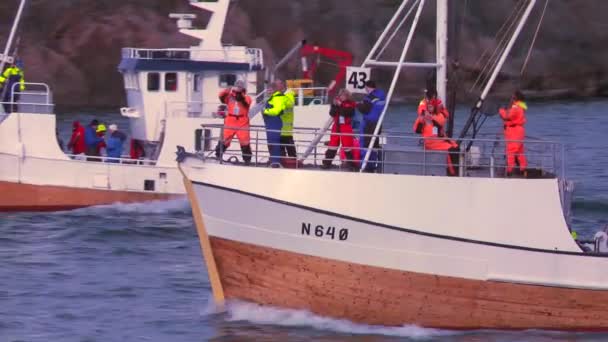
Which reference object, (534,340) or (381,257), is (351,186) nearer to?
(381,257)

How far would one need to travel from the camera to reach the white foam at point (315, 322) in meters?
19.9

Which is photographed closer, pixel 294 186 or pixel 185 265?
pixel 294 186

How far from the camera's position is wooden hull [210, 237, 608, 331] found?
19.6 metres

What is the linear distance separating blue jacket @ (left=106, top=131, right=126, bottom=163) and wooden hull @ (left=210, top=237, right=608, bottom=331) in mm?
13449

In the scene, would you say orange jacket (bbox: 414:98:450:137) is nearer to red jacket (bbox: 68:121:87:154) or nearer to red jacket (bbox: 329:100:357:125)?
red jacket (bbox: 329:100:357:125)

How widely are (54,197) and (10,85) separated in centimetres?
265

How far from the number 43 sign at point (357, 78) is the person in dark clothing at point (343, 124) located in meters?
0.28

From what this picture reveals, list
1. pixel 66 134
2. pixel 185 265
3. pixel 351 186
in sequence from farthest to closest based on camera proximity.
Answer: pixel 66 134 → pixel 185 265 → pixel 351 186

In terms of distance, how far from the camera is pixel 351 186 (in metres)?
19.4

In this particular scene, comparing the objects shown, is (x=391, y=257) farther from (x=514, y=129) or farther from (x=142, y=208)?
(x=142, y=208)

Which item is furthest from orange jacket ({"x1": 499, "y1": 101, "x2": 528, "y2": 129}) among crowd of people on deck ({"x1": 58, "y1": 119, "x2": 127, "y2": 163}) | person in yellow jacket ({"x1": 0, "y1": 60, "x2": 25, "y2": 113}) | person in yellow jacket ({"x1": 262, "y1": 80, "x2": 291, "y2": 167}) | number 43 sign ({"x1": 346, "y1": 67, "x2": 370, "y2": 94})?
person in yellow jacket ({"x1": 0, "y1": 60, "x2": 25, "y2": 113})

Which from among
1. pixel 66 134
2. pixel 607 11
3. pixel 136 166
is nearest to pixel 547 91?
pixel 607 11

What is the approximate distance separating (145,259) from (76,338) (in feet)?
21.6

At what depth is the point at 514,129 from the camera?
20.5 meters
